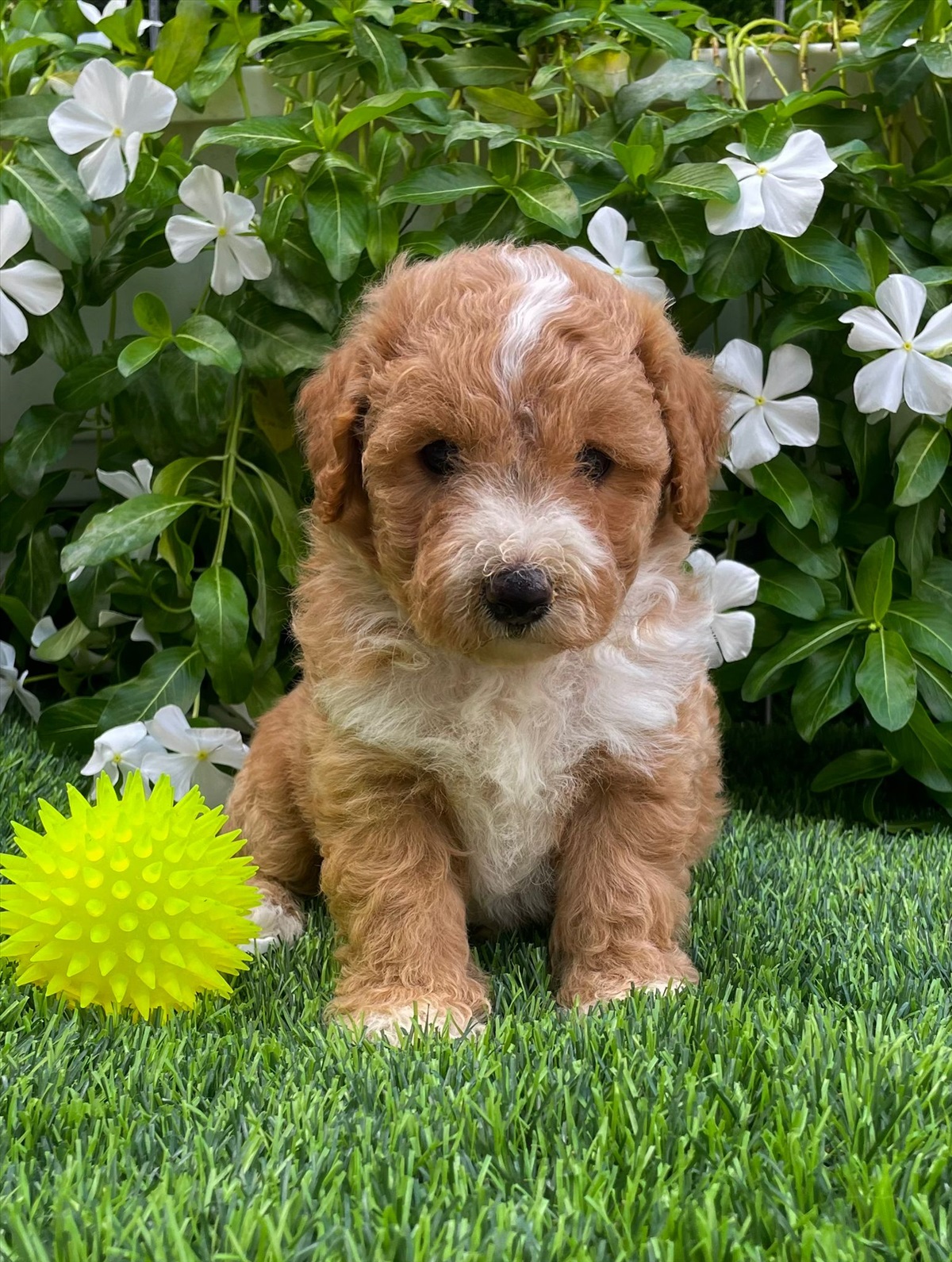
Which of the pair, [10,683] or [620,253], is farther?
[10,683]

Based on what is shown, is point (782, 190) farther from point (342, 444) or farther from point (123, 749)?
point (123, 749)

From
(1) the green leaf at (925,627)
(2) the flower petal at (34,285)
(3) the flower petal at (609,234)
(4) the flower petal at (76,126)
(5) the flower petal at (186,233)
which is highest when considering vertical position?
(4) the flower petal at (76,126)

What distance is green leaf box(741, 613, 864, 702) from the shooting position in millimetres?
3312

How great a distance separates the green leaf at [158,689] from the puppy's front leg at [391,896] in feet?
3.75

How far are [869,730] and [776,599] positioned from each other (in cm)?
85

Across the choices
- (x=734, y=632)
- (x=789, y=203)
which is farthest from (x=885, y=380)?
(x=734, y=632)

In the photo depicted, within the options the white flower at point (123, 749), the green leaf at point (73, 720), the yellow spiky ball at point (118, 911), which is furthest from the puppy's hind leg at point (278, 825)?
the green leaf at point (73, 720)

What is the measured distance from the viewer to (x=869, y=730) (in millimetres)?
3959

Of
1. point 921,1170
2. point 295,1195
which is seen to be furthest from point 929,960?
point 295,1195

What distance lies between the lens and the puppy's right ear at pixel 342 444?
Result: 2246 mm

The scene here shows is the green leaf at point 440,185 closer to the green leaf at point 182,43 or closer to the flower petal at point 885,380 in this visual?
the green leaf at point 182,43

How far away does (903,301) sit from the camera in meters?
3.12

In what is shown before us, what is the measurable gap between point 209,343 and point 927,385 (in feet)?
6.27

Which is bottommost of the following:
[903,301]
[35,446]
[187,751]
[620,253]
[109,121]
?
[187,751]
